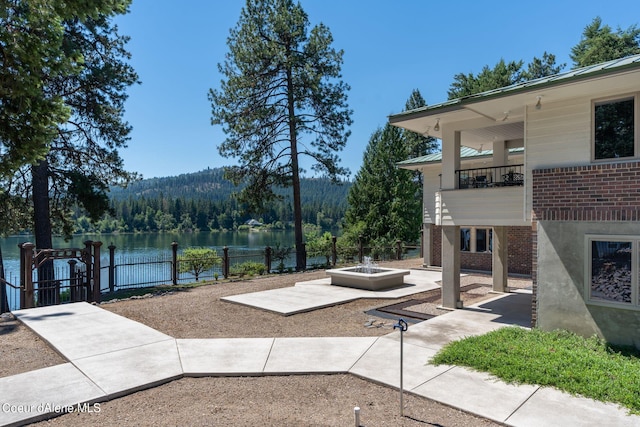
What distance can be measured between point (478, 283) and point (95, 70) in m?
15.6

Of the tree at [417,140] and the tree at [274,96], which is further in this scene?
the tree at [417,140]

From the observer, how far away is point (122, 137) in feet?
50.2

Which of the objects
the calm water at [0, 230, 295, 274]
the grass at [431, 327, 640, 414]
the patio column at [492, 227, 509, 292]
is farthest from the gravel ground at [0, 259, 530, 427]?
the calm water at [0, 230, 295, 274]

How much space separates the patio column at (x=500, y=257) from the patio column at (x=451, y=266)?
2.73 metres

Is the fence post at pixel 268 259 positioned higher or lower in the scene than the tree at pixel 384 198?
lower

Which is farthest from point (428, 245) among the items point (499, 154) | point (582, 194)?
point (582, 194)

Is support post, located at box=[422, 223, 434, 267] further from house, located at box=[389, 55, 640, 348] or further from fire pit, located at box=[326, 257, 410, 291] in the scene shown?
house, located at box=[389, 55, 640, 348]

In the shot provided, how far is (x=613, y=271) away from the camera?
21.0 feet

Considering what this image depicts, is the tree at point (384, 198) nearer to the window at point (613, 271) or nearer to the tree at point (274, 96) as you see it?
the tree at point (274, 96)

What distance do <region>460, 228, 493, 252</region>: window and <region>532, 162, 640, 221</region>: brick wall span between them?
10374 millimetres

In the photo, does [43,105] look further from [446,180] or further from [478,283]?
[478,283]

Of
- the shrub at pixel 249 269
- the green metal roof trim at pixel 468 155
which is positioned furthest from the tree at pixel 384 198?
the shrub at pixel 249 269

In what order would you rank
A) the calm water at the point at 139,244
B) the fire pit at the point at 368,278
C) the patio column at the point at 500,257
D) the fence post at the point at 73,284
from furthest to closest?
the calm water at the point at 139,244
the fire pit at the point at 368,278
the patio column at the point at 500,257
the fence post at the point at 73,284

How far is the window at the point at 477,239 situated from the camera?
1711 cm
